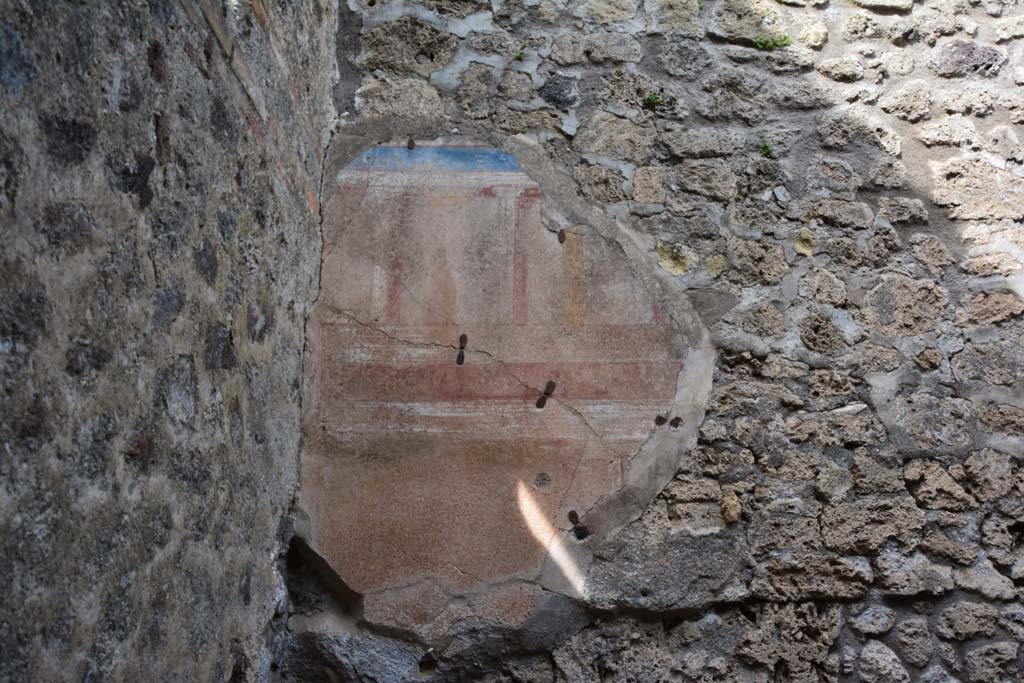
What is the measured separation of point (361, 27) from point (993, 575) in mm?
2389

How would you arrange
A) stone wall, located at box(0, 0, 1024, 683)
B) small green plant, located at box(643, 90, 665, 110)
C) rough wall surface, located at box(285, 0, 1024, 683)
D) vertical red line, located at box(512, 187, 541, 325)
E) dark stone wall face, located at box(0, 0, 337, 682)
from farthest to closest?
Answer: 1. small green plant, located at box(643, 90, 665, 110)
2. vertical red line, located at box(512, 187, 541, 325)
3. rough wall surface, located at box(285, 0, 1024, 683)
4. stone wall, located at box(0, 0, 1024, 683)
5. dark stone wall face, located at box(0, 0, 337, 682)

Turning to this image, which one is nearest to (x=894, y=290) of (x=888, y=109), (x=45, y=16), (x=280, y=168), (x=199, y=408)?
(x=888, y=109)

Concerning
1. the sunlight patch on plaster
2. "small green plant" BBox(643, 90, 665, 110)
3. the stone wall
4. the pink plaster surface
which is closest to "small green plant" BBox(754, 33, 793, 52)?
the stone wall

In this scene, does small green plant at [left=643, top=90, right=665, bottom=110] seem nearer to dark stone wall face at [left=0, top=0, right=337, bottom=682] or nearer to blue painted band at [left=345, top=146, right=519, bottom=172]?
blue painted band at [left=345, top=146, right=519, bottom=172]

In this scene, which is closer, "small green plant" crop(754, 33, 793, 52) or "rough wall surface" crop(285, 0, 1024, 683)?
"rough wall surface" crop(285, 0, 1024, 683)

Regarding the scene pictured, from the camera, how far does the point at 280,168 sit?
2379 mm

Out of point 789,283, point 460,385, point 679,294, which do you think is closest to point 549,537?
point 460,385

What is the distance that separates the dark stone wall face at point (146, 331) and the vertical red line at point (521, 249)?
609 millimetres

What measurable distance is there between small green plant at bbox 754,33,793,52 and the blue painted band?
878mm

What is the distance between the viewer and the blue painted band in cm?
276

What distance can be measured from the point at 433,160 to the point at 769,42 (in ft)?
3.68

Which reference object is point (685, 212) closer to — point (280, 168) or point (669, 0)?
point (669, 0)

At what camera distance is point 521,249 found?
8.87 feet

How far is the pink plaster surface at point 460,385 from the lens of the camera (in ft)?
8.15
